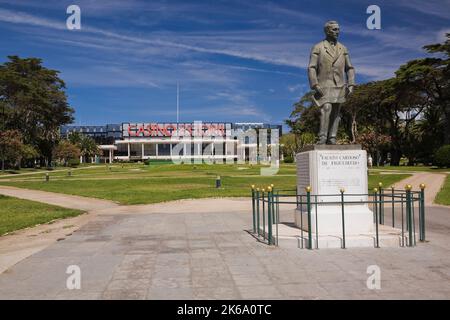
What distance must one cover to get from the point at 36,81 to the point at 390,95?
54931 mm

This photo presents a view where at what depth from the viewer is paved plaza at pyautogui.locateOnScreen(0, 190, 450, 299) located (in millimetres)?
6750

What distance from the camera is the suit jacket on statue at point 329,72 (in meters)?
12.3

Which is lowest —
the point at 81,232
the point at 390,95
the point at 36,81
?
the point at 81,232

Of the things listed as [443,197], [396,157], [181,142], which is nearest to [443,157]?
[396,157]

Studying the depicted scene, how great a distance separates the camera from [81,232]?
13828 millimetres

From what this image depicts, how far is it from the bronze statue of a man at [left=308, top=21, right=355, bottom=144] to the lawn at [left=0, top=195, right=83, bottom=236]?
9601 mm

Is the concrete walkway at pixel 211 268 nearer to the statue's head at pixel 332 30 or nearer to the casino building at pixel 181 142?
the statue's head at pixel 332 30

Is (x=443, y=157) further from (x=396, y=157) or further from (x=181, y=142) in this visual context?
(x=181, y=142)

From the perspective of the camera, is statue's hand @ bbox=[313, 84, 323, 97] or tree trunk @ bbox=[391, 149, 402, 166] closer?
statue's hand @ bbox=[313, 84, 323, 97]

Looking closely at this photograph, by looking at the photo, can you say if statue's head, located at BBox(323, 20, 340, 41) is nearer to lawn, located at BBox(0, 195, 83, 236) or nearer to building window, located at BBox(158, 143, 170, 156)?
lawn, located at BBox(0, 195, 83, 236)

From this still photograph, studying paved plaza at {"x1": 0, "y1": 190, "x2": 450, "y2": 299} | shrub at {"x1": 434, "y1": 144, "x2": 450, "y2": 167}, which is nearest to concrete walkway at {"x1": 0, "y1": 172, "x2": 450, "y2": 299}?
paved plaza at {"x1": 0, "y1": 190, "x2": 450, "y2": 299}

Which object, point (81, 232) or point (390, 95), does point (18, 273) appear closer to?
point (81, 232)

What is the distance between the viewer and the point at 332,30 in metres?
12.4
